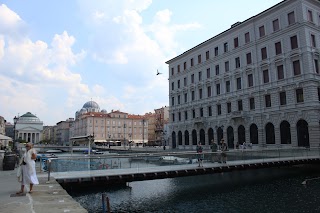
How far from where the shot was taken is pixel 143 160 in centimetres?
1909

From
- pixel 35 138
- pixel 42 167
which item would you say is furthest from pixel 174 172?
pixel 35 138

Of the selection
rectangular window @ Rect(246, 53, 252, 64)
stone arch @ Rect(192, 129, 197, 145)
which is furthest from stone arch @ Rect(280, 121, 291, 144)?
stone arch @ Rect(192, 129, 197, 145)

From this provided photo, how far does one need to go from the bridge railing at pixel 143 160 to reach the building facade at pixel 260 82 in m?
15.6

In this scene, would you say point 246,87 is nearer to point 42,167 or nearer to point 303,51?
point 303,51

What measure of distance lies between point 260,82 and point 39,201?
40.4 m

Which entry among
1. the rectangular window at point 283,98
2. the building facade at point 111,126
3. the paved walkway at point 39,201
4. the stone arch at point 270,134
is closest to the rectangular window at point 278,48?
the rectangular window at point 283,98

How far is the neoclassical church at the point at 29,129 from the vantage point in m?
151

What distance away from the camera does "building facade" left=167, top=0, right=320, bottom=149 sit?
3784 centimetres

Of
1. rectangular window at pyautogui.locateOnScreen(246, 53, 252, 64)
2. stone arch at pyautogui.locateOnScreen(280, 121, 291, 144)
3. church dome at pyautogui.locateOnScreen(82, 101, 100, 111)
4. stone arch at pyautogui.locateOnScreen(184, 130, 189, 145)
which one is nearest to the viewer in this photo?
stone arch at pyautogui.locateOnScreen(280, 121, 291, 144)

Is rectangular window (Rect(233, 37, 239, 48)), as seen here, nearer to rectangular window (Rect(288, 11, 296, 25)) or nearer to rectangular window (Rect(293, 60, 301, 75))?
rectangular window (Rect(288, 11, 296, 25))

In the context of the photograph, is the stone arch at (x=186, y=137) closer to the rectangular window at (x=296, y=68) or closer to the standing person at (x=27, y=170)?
the rectangular window at (x=296, y=68)

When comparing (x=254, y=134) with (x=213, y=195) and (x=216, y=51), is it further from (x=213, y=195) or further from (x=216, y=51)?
(x=213, y=195)

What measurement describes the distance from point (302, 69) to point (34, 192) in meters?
37.2

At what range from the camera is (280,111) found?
40312 millimetres
